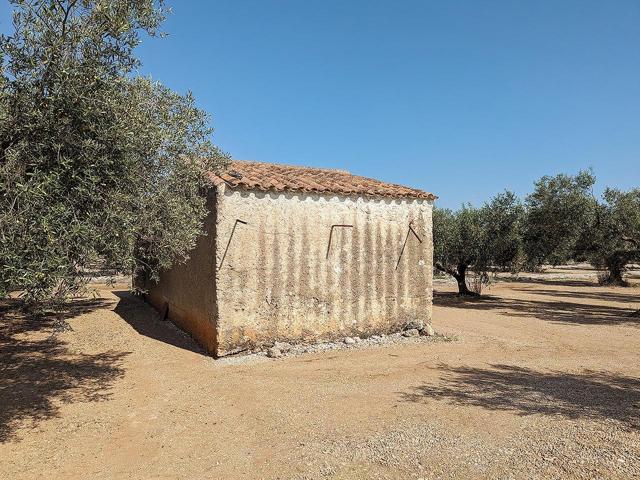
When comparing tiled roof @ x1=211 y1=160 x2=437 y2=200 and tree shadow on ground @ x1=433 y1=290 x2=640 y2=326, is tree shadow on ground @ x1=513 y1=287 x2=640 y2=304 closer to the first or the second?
tree shadow on ground @ x1=433 y1=290 x2=640 y2=326

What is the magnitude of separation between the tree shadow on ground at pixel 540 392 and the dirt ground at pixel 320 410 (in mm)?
32

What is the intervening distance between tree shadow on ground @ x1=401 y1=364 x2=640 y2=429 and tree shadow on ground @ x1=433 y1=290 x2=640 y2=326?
789cm

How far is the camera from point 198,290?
986 cm

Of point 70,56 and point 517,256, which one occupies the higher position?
point 70,56

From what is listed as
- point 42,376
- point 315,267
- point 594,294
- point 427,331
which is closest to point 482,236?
point 594,294

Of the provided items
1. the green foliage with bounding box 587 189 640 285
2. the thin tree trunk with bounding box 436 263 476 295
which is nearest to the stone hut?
the green foliage with bounding box 587 189 640 285

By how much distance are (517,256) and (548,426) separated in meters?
16.7

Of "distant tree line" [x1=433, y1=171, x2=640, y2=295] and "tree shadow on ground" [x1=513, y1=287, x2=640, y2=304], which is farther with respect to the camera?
"tree shadow on ground" [x1=513, y1=287, x2=640, y2=304]

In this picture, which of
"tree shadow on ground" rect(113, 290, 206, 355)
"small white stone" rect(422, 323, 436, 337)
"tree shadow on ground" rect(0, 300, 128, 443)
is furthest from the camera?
"small white stone" rect(422, 323, 436, 337)

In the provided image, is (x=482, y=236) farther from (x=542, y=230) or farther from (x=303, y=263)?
(x=303, y=263)

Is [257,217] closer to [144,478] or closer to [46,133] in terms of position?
[46,133]

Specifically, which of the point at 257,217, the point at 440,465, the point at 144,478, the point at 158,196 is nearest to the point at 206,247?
the point at 257,217

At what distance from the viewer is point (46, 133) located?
4.84m

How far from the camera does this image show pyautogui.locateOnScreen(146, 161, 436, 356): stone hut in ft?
29.0
